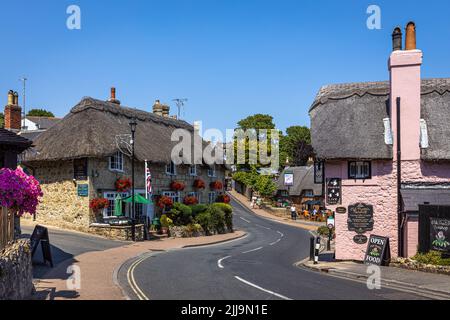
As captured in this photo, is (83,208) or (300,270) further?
(83,208)

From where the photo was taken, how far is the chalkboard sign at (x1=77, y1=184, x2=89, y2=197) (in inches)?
1146

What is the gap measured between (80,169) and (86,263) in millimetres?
11914

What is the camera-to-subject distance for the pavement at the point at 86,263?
12.7 meters

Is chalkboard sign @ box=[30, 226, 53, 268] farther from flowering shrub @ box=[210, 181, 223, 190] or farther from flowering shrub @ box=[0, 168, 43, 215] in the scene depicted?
flowering shrub @ box=[210, 181, 223, 190]

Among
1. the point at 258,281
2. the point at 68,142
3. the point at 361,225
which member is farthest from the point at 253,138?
the point at 258,281

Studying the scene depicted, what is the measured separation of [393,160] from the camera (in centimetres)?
1934

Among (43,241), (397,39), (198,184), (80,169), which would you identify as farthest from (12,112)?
(397,39)

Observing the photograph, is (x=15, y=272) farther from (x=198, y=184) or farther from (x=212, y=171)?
(x=212, y=171)

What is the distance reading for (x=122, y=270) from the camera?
683 inches

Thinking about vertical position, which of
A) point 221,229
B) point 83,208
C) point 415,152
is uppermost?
point 415,152

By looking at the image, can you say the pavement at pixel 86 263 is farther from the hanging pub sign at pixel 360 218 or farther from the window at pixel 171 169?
the hanging pub sign at pixel 360 218

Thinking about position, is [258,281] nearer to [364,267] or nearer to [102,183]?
[364,267]
